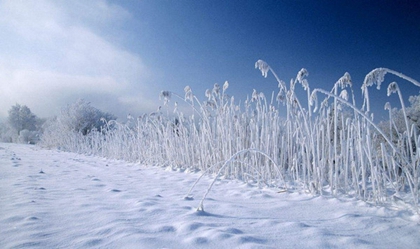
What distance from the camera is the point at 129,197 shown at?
1996 mm

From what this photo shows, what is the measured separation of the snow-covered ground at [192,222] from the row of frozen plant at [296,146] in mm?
327

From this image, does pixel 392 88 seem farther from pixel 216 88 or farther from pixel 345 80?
pixel 216 88

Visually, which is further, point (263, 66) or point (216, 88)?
point (216, 88)

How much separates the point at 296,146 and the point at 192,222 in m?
2.48

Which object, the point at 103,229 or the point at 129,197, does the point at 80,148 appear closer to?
the point at 129,197

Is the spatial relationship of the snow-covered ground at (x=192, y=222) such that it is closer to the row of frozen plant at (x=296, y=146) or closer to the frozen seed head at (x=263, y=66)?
the row of frozen plant at (x=296, y=146)

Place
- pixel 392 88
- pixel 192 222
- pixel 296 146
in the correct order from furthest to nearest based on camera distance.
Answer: pixel 296 146 < pixel 392 88 < pixel 192 222

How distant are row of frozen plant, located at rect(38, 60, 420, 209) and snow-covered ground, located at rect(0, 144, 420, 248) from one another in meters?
0.33

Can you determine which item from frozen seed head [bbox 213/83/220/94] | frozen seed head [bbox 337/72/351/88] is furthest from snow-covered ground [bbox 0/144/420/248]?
frozen seed head [bbox 213/83/220/94]

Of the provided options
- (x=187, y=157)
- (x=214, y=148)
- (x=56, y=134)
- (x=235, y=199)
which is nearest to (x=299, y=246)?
(x=235, y=199)

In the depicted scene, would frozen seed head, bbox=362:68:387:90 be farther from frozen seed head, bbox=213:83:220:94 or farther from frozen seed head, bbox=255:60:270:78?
frozen seed head, bbox=213:83:220:94

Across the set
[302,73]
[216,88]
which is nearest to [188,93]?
[216,88]

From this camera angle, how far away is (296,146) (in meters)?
3.35

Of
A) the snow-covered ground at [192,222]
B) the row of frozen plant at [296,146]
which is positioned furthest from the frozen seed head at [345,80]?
the snow-covered ground at [192,222]
